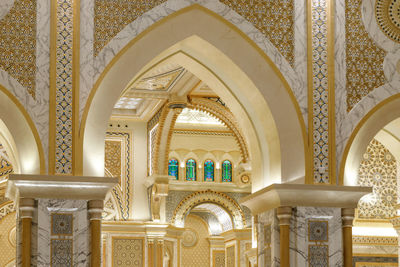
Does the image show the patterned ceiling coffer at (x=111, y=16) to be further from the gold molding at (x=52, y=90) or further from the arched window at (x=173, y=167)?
the arched window at (x=173, y=167)

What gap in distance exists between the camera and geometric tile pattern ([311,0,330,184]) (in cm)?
707

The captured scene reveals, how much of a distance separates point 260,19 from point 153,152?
552cm

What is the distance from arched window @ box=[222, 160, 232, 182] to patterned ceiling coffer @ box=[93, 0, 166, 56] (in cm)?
723

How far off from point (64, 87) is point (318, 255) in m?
2.52

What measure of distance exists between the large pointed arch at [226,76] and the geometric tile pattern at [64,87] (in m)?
0.14

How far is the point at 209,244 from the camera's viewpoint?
616 inches

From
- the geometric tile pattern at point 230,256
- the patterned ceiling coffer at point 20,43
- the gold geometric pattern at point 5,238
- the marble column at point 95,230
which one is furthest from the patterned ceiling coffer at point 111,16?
the geometric tile pattern at point 230,256

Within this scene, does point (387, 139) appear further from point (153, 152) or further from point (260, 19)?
point (153, 152)

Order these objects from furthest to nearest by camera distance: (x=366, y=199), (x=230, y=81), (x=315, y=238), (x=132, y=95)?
1. (x=132, y=95)
2. (x=366, y=199)
3. (x=230, y=81)
4. (x=315, y=238)

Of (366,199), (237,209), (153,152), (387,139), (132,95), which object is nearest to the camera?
(387,139)

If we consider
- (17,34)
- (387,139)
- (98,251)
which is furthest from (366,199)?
(17,34)

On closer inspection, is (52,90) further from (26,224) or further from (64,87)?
(26,224)

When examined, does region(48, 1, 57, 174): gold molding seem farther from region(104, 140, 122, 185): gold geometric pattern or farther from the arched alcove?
region(104, 140, 122, 185): gold geometric pattern

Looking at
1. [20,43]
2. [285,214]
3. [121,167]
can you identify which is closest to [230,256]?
[121,167]
